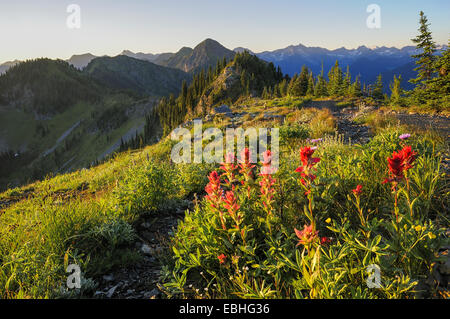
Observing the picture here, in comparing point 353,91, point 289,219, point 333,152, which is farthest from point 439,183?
point 353,91

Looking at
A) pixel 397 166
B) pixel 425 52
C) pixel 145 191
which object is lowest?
pixel 145 191

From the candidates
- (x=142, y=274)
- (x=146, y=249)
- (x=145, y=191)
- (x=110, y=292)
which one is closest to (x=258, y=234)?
(x=142, y=274)

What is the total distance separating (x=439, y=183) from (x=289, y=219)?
2.40m

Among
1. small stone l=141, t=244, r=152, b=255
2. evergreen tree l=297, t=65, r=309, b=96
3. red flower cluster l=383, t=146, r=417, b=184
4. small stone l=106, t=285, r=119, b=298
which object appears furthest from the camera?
evergreen tree l=297, t=65, r=309, b=96

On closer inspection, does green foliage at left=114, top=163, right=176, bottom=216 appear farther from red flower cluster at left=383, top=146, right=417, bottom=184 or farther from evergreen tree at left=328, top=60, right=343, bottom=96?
evergreen tree at left=328, top=60, right=343, bottom=96

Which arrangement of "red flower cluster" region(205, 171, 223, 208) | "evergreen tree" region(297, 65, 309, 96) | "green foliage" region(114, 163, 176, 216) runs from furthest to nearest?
"evergreen tree" region(297, 65, 309, 96), "green foliage" region(114, 163, 176, 216), "red flower cluster" region(205, 171, 223, 208)

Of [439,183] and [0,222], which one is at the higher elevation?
[439,183]

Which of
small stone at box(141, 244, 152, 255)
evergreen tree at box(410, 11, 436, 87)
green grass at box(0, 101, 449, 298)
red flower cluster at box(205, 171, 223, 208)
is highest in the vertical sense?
evergreen tree at box(410, 11, 436, 87)

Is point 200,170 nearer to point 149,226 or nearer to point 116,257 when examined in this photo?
point 149,226

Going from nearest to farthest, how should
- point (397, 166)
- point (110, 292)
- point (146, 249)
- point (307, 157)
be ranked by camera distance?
point (397, 166)
point (307, 157)
point (110, 292)
point (146, 249)

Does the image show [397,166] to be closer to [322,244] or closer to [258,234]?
[322,244]

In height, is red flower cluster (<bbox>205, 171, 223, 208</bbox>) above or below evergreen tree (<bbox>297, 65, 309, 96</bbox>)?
below

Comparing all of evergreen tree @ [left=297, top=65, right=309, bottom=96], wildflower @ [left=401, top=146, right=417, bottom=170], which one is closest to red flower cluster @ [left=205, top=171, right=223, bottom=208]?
wildflower @ [left=401, top=146, right=417, bottom=170]
